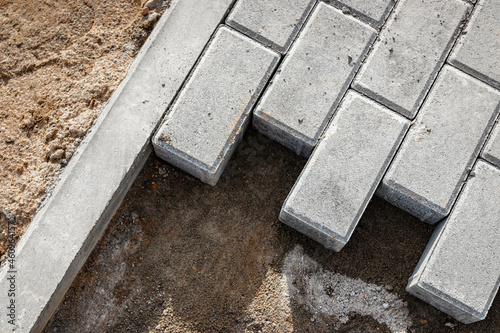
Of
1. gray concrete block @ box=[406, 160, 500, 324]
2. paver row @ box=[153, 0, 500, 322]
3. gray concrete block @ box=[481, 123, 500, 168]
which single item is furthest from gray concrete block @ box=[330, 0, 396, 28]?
gray concrete block @ box=[406, 160, 500, 324]

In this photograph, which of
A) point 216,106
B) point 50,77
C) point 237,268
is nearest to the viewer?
point 216,106

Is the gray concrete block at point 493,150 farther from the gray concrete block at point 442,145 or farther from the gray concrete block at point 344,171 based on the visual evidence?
the gray concrete block at point 344,171

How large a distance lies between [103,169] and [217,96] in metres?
0.99

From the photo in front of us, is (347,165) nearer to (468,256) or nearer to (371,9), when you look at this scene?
(468,256)

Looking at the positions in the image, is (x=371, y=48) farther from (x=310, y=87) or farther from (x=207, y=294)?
(x=207, y=294)

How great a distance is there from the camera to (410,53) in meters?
3.32

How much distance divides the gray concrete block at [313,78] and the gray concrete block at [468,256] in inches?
45.9

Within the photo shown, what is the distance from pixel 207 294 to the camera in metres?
3.26

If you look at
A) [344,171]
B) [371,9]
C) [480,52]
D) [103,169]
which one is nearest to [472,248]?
[344,171]

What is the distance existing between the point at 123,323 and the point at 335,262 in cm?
167

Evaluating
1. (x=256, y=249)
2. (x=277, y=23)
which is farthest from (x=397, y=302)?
(x=277, y=23)

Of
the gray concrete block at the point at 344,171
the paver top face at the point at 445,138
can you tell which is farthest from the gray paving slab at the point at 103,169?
the paver top face at the point at 445,138

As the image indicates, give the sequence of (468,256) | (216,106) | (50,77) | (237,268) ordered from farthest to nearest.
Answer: (50,77)
(237,268)
(216,106)
(468,256)

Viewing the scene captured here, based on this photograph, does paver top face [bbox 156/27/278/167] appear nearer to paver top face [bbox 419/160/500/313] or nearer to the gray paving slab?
the gray paving slab
